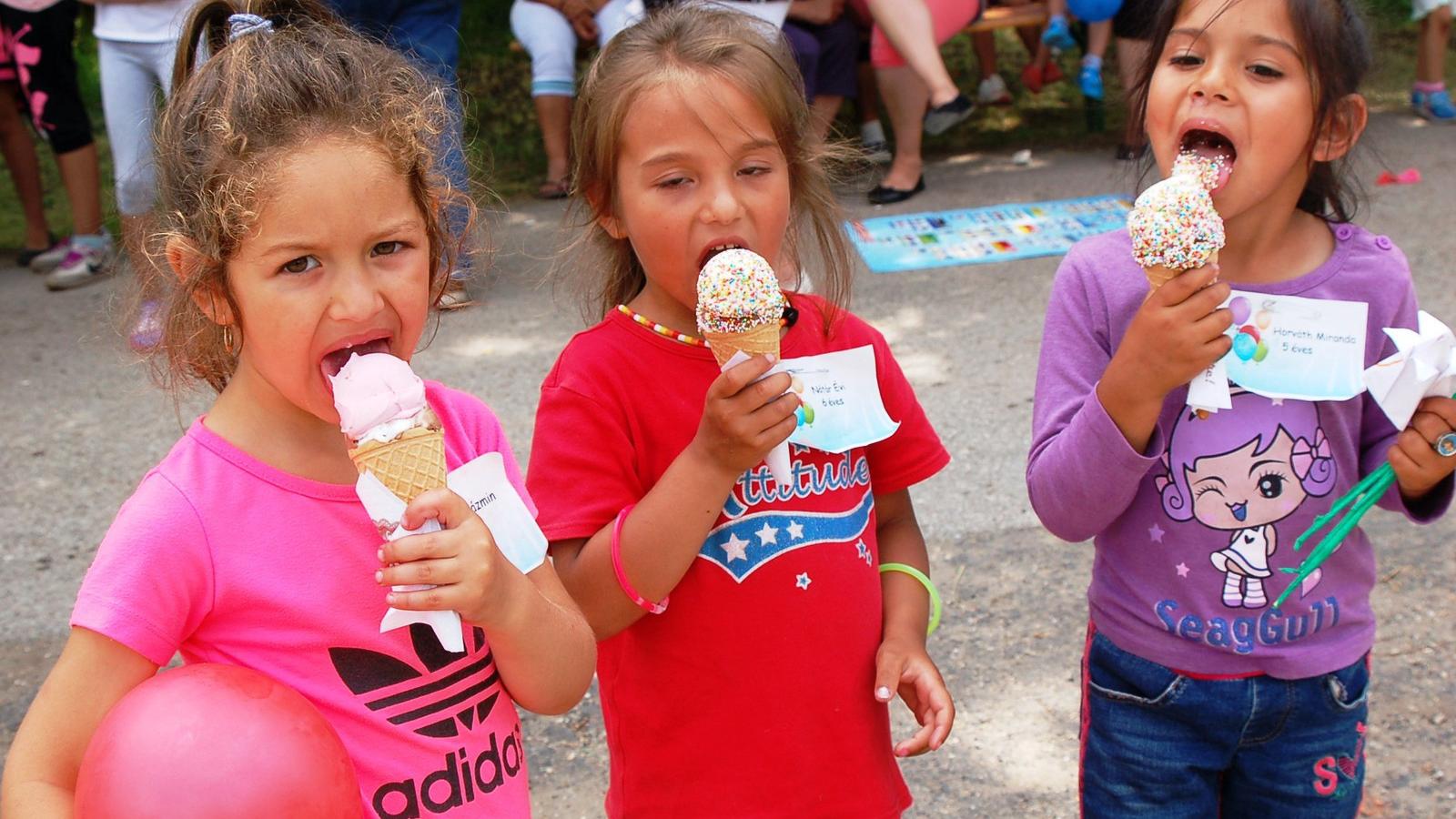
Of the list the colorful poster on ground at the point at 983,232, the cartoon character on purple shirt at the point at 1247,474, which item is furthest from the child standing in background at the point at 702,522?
the colorful poster on ground at the point at 983,232

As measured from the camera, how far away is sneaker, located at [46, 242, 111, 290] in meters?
6.62

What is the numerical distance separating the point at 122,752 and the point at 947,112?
6044 millimetres

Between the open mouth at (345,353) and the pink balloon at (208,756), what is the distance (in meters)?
0.37

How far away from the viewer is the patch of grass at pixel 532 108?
8.31 metres

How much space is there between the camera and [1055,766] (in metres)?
3.06

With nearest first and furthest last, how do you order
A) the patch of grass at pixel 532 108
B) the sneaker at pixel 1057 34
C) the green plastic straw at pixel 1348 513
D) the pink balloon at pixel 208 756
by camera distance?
the pink balloon at pixel 208 756
the green plastic straw at pixel 1348 513
the sneaker at pixel 1057 34
the patch of grass at pixel 532 108

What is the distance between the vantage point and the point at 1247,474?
2100 mm

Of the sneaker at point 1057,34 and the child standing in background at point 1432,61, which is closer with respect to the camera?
the sneaker at point 1057,34

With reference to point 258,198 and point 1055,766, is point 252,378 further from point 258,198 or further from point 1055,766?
point 1055,766

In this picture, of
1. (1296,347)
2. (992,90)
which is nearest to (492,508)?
(1296,347)

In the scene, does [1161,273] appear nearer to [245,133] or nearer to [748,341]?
[748,341]

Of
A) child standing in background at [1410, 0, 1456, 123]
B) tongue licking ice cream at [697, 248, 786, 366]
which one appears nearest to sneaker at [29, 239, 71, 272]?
tongue licking ice cream at [697, 248, 786, 366]

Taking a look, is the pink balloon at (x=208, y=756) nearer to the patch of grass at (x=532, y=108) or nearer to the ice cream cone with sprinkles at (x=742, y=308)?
the ice cream cone with sprinkles at (x=742, y=308)

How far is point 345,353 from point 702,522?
521 mm
